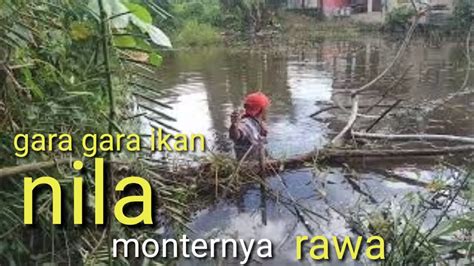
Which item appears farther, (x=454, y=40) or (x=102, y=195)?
(x=454, y=40)

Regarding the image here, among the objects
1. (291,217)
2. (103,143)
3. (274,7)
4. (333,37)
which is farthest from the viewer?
(274,7)

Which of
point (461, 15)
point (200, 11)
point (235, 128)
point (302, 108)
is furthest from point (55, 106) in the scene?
point (200, 11)

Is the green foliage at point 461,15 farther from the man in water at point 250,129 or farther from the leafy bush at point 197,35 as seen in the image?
the man in water at point 250,129

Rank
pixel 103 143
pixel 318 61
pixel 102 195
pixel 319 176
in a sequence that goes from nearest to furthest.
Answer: pixel 102 195 → pixel 103 143 → pixel 319 176 → pixel 318 61

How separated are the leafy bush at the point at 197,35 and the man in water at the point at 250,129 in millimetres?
16443

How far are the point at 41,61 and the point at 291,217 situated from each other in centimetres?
258

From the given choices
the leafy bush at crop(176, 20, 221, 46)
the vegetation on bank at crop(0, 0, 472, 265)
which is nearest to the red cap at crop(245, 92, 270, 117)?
the vegetation on bank at crop(0, 0, 472, 265)

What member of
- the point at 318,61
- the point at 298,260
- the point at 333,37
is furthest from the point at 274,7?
the point at 298,260

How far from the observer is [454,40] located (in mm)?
20297

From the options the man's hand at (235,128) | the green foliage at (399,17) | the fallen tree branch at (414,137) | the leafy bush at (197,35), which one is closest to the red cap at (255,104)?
the man's hand at (235,128)

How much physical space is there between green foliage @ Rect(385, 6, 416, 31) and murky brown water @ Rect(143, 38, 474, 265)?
2052mm

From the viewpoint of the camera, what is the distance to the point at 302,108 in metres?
8.97

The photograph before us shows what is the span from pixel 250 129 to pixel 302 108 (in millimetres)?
3511

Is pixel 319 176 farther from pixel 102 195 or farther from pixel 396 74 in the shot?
pixel 396 74
